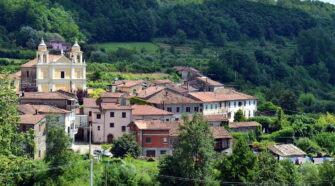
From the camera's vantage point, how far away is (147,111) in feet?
163

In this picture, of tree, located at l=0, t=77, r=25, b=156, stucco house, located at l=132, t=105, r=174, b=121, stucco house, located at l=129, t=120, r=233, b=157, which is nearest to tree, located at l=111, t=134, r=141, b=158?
stucco house, located at l=129, t=120, r=233, b=157

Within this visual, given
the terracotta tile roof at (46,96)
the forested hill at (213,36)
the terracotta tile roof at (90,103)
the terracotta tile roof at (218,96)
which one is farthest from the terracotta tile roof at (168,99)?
the forested hill at (213,36)

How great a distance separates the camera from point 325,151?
5369 centimetres

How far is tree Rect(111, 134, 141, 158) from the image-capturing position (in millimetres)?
42531

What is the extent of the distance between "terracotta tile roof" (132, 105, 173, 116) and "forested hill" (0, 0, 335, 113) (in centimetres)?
2092

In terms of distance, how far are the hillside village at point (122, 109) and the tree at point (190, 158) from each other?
197 cm

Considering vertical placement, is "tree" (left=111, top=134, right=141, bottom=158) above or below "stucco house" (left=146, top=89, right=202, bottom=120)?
below

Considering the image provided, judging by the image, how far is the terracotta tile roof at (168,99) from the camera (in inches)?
2115

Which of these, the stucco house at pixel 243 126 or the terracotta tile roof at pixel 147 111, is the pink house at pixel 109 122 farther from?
the stucco house at pixel 243 126

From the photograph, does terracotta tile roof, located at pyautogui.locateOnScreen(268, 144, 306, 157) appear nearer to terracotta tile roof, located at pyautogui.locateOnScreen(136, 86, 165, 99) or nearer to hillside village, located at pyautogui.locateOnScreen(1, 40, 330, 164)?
hillside village, located at pyautogui.locateOnScreen(1, 40, 330, 164)

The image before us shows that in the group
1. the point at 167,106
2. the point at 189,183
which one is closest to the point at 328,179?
the point at 189,183

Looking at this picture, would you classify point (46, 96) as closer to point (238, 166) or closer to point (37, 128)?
point (37, 128)

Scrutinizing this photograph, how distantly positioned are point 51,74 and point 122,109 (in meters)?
14.0

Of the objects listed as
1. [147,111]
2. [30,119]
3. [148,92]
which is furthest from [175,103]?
[30,119]
